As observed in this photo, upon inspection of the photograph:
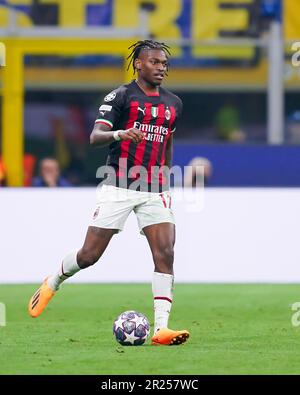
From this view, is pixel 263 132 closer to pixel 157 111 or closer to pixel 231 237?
pixel 231 237

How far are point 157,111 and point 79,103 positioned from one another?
16.0m

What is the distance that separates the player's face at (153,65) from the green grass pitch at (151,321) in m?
2.10

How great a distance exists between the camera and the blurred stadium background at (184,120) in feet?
50.0

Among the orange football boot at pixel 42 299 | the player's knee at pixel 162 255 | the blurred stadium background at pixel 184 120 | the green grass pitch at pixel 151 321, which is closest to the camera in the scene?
the green grass pitch at pixel 151 321

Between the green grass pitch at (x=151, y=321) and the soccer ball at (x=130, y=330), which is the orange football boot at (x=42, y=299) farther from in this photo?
the soccer ball at (x=130, y=330)

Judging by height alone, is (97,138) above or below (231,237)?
above

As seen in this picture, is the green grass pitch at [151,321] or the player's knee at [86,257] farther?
the player's knee at [86,257]

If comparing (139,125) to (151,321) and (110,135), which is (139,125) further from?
(151,321)

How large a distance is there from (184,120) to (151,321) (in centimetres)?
1452

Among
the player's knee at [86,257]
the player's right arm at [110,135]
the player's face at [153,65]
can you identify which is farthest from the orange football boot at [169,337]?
the player's face at [153,65]

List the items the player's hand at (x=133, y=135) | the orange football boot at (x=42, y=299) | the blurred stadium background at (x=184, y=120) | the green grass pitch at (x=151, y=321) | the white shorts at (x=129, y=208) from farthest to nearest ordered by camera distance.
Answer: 1. the blurred stadium background at (x=184, y=120)
2. the orange football boot at (x=42, y=299)
3. the white shorts at (x=129, y=208)
4. the player's hand at (x=133, y=135)
5. the green grass pitch at (x=151, y=321)

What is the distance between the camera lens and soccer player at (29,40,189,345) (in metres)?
9.73
